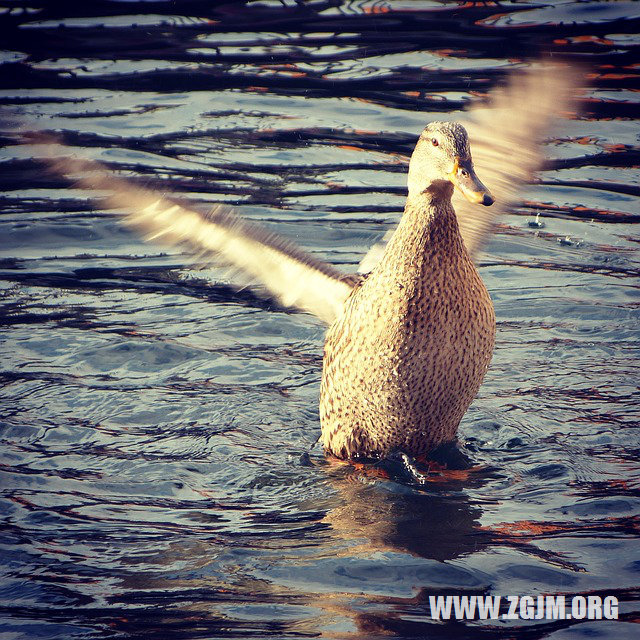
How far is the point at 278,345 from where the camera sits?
6738 mm

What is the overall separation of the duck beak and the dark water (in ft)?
4.44

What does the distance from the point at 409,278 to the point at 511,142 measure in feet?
4.99

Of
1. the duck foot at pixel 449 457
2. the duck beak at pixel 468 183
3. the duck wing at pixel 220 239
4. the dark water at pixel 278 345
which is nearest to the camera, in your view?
the dark water at pixel 278 345

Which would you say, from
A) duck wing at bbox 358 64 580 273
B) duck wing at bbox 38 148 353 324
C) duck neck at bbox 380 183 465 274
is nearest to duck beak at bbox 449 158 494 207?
duck neck at bbox 380 183 465 274

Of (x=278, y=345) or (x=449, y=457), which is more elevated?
(x=278, y=345)

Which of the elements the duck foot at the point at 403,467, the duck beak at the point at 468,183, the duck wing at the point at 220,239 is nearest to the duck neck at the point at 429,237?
the duck beak at the point at 468,183

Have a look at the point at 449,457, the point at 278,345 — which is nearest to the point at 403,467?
the point at 449,457

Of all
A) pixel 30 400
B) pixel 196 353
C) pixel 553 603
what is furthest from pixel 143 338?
pixel 553 603

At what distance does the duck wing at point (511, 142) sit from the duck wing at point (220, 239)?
22.4 inches

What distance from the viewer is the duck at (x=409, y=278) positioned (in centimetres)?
474

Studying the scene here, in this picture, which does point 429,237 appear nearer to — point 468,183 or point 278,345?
point 468,183

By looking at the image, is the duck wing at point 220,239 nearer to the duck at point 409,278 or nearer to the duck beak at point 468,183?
the duck at point 409,278

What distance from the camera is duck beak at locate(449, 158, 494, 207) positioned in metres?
4.36

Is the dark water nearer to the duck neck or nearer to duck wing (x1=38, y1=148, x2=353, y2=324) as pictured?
duck wing (x1=38, y1=148, x2=353, y2=324)
